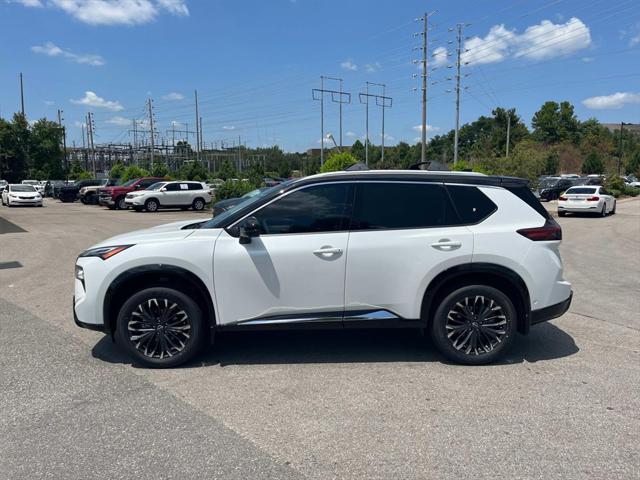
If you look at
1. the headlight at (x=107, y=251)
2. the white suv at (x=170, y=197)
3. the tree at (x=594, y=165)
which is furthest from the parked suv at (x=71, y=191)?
the tree at (x=594, y=165)

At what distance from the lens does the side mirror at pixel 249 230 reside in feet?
14.8

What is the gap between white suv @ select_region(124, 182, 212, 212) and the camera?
27938mm

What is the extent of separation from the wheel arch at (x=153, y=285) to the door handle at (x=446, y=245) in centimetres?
210

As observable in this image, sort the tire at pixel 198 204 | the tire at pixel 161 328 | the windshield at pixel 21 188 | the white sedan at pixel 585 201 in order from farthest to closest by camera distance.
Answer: the windshield at pixel 21 188, the tire at pixel 198 204, the white sedan at pixel 585 201, the tire at pixel 161 328

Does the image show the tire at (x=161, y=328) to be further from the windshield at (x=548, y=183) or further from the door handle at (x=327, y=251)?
the windshield at (x=548, y=183)

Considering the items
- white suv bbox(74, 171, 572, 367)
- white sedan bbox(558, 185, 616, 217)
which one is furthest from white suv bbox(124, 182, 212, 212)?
white suv bbox(74, 171, 572, 367)

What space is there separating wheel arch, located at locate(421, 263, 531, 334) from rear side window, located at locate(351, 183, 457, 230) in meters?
0.48

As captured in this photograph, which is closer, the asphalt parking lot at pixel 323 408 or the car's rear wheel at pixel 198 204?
the asphalt parking lot at pixel 323 408

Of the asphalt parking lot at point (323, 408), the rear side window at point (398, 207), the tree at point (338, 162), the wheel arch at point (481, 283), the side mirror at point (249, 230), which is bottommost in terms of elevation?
the asphalt parking lot at point (323, 408)

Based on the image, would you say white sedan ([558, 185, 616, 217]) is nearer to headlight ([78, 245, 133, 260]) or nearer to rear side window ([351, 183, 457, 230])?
rear side window ([351, 183, 457, 230])

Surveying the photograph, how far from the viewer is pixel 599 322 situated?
6.30 meters

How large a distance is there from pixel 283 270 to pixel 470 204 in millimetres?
1872

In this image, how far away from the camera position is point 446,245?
4.65 m

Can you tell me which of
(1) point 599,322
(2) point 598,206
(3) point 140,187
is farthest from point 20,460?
(3) point 140,187
